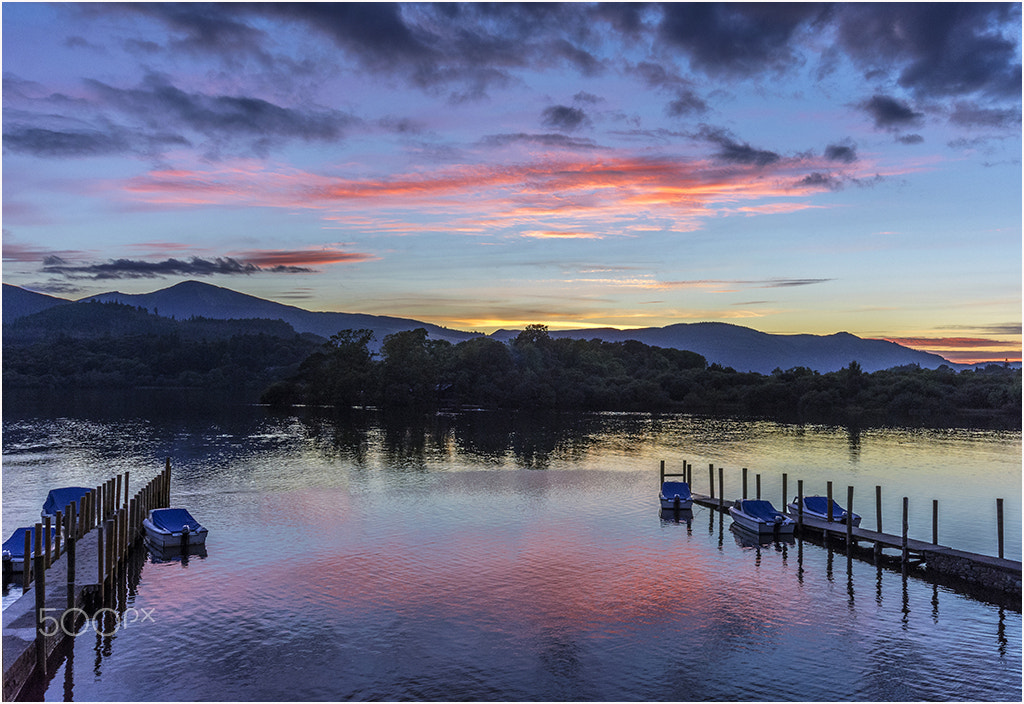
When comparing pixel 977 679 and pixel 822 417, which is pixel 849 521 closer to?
pixel 977 679

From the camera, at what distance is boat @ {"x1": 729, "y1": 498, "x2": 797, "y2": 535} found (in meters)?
42.8

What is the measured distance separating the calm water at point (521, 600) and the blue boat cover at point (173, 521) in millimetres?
1770

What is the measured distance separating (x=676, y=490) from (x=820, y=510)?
28.0 feet

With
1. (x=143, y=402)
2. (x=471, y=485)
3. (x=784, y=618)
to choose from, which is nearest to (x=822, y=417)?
(x=471, y=485)

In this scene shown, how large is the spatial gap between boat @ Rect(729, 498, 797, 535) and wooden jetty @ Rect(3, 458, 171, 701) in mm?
29752

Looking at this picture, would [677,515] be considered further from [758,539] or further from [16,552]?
[16,552]

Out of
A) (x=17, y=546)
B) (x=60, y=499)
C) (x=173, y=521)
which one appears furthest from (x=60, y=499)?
(x=17, y=546)

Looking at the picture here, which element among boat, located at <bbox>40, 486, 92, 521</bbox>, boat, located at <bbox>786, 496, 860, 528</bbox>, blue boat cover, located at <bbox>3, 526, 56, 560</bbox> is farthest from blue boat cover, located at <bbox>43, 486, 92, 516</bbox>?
boat, located at <bbox>786, 496, 860, 528</bbox>

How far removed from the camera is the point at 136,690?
2269 centimetres

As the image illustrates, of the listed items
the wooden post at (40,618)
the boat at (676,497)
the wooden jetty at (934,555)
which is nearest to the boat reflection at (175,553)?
the wooden post at (40,618)

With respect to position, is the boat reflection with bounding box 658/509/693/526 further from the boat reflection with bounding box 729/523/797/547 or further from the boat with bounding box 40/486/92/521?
the boat with bounding box 40/486/92/521

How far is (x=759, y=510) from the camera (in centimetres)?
4422

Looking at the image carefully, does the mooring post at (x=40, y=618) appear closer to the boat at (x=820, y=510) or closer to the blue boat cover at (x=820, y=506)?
the boat at (x=820, y=510)

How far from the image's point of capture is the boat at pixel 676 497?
49750 mm
